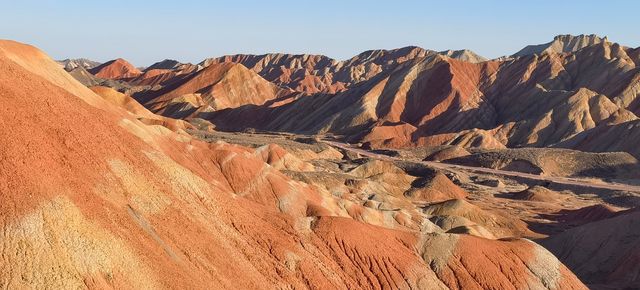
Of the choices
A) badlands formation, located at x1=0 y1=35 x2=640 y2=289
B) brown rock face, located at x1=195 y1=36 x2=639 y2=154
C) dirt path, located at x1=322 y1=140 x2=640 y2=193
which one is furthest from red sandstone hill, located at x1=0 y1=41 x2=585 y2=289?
brown rock face, located at x1=195 y1=36 x2=639 y2=154

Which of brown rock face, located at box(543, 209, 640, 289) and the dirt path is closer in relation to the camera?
brown rock face, located at box(543, 209, 640, 289)

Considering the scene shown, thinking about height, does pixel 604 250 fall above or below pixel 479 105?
above

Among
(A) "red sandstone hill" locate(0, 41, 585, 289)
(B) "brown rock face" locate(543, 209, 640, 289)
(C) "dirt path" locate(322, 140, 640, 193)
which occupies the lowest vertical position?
(C) "dirt path" locate(322, 140, 640, 193)

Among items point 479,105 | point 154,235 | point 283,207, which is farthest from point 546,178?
Result: point 154,235

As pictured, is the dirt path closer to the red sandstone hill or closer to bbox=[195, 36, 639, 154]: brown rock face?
bbox=[195, 36, 639, 154]: brown rock face

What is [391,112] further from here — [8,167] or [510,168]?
[8,167]

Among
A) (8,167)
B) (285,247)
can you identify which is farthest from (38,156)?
(285,247)

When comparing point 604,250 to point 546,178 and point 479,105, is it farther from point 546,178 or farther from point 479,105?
point 479,105

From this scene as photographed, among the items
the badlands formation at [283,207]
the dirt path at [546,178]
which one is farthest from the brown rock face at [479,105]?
the dirt path at [546,178]

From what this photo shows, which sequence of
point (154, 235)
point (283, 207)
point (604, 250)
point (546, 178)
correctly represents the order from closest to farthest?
point (154, 235) < point (283, 207) < point (604, 250) < point (546, 178)
